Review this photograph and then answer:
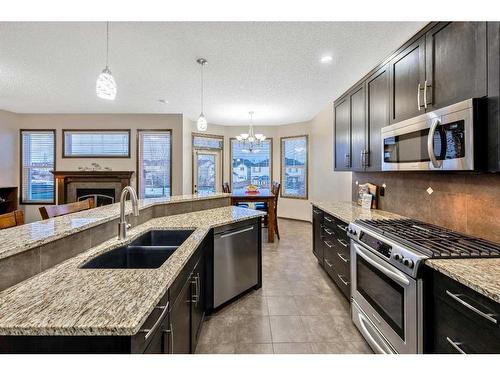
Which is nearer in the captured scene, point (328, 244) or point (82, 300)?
point (82, 300)

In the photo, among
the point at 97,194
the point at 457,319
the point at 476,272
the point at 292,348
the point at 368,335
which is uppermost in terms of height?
the point at 97,194

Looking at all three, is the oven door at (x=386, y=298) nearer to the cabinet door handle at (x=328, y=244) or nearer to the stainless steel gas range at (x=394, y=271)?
the stainless steel gas range at (x=394, y=271)

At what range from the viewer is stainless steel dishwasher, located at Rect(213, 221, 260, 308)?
2409mm

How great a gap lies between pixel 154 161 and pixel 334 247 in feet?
14.9

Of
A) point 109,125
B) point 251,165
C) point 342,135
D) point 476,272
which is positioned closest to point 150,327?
point 476,272

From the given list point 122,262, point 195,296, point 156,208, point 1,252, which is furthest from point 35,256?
point 156,208

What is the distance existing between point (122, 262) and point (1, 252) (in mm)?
804

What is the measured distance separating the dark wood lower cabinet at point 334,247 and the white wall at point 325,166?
141 cm

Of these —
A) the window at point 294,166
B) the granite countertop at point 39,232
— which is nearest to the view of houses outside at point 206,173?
the window at point 294,166

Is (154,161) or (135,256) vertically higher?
(154,161)

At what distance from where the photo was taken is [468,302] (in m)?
1.15

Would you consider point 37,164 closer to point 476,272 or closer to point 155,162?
point 155,162

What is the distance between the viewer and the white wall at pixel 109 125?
588cm

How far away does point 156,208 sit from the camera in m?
2.76
